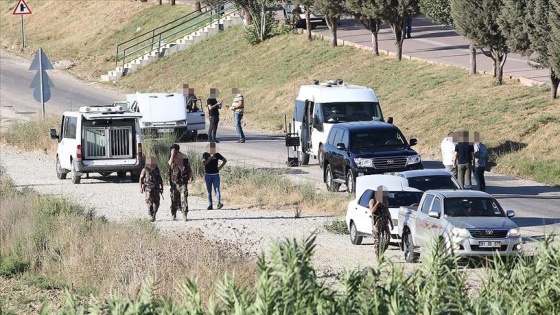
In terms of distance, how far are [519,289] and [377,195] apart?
29.9ft

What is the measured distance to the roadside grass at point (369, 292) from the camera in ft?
33.6

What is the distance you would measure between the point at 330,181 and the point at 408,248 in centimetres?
885

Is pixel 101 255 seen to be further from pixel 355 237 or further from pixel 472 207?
pixel 472 207

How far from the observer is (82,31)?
68.8 m

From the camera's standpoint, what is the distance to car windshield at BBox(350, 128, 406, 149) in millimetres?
28781

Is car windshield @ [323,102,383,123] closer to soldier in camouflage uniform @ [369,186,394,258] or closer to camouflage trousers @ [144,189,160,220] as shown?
camouflage trousers @ [144,189,160,220]

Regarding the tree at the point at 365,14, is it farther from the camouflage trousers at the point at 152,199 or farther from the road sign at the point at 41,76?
the camouflage trousers at the point at 152,199

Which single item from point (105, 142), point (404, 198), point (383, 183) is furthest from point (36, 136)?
point (404, 198)

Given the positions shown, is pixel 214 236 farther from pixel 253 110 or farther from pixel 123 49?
pixel 123 49

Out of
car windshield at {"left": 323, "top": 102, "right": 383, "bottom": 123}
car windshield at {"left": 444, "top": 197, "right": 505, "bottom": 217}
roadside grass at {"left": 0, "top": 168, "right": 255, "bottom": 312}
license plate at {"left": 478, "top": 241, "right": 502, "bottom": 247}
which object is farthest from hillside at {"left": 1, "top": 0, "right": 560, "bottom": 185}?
roadside grass at {"left": 0, "top": 168, "right": 255, "bottom": 312}

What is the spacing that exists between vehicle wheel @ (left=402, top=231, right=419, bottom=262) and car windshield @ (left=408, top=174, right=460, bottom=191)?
11.2 feet

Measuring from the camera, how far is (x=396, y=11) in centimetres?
4441

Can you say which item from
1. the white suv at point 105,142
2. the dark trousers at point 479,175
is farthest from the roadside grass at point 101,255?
the dark trousers at point 479,175

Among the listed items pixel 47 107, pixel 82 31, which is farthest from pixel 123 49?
pixel 47 107
